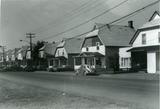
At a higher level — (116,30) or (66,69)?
(116,30)

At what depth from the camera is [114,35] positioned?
52.9 metres

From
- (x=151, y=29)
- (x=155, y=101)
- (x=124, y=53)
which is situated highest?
(x=151, y=29)

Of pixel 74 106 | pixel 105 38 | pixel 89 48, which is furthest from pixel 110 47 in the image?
pixel 74 106

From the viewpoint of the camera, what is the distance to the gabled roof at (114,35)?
50825 millimetres

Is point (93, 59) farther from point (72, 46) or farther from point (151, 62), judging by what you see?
point (72, 46)

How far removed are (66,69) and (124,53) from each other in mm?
17973

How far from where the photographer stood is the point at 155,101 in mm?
11633

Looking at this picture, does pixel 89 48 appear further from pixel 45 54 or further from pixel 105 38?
pixel 45 54

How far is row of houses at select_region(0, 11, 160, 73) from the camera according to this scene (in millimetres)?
36281

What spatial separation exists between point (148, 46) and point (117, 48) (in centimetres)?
1391

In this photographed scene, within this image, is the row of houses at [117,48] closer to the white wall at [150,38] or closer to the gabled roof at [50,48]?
the white wall at [150,38]

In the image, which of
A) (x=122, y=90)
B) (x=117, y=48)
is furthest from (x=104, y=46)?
(x=122, y=90)

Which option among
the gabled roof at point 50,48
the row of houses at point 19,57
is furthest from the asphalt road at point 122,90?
the row of houses at point 19,57

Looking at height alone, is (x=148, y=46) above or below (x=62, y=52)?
below
